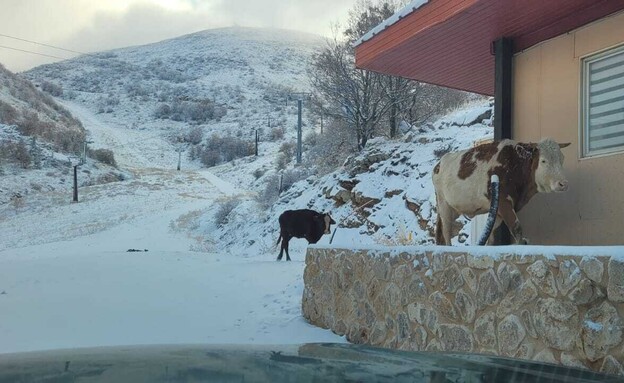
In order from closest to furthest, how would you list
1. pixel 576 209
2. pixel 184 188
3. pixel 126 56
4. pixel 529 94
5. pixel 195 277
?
pixel 576 209 < pixel 529 94 < pixel 195 277 < pixel 184 188 < pixel 126 56

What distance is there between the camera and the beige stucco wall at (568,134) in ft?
21.5

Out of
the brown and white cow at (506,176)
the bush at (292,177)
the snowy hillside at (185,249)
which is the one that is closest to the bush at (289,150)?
the snowy hillside at (185,249)

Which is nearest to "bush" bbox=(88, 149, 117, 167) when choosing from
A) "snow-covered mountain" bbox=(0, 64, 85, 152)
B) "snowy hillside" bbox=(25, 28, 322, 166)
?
"snow-covered mountain" bbox=(0, 64, 85, 152)

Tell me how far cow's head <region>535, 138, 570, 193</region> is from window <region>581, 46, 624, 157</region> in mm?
762

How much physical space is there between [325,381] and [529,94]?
5865 millimetres

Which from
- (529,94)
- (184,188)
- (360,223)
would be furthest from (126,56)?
(529,94)

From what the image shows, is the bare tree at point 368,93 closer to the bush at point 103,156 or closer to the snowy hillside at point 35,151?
the snowy hillside at point 35,151

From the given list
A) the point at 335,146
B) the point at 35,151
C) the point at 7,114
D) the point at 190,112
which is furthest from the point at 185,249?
the point at 190,112

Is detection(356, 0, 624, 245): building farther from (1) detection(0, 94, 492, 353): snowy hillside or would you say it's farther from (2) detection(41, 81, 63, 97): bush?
(2) detection(41, 81, 63, 97): bush

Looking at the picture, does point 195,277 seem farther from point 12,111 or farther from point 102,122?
point 102,122

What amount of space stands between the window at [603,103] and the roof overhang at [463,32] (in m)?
0.55

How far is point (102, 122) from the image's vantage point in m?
69.5

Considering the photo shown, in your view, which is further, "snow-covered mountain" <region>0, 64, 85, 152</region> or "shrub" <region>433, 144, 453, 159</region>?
"snow-covered mountain" <region>0, 64, 85, 152</region>

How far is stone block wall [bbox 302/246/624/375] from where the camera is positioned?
3.56 m
